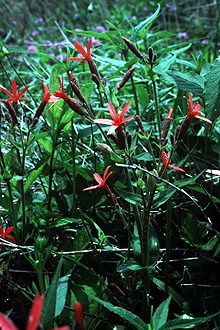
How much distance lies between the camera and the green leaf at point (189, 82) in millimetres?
857

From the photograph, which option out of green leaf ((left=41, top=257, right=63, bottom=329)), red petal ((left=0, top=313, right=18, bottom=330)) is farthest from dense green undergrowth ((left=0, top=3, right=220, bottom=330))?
red petal ((left=0, top=313, right=18, bottom=330))

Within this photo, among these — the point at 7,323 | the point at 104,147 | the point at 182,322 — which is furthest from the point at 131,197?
the point at 7,323

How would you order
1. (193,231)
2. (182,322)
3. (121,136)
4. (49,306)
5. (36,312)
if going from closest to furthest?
1. (36,312)
2. (49,306)
3. (182,322)
4. (121,136)
5. (193,231)

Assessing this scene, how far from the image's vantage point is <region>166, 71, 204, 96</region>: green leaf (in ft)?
2.81

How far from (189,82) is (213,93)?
0.10 m

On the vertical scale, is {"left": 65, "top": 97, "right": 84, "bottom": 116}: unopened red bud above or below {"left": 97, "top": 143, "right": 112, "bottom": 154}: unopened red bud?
above

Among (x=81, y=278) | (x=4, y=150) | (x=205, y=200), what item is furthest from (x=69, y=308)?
(x=4, y=150)

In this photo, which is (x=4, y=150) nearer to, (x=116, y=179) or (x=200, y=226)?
(x=116, y=179)

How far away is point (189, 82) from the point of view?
0.86 meters

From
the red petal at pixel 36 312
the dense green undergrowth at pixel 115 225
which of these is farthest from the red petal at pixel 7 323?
the dense green undergrowth at pixel 115 225

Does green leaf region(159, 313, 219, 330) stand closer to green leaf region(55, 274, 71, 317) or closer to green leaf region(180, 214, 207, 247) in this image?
green leaf region(55, 274, 71, 317)

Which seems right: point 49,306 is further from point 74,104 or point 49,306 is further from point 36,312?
point 74,104

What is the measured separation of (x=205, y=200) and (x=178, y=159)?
0.44 ft

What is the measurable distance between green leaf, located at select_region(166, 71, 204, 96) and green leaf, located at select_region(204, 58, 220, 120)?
2.6 inches
